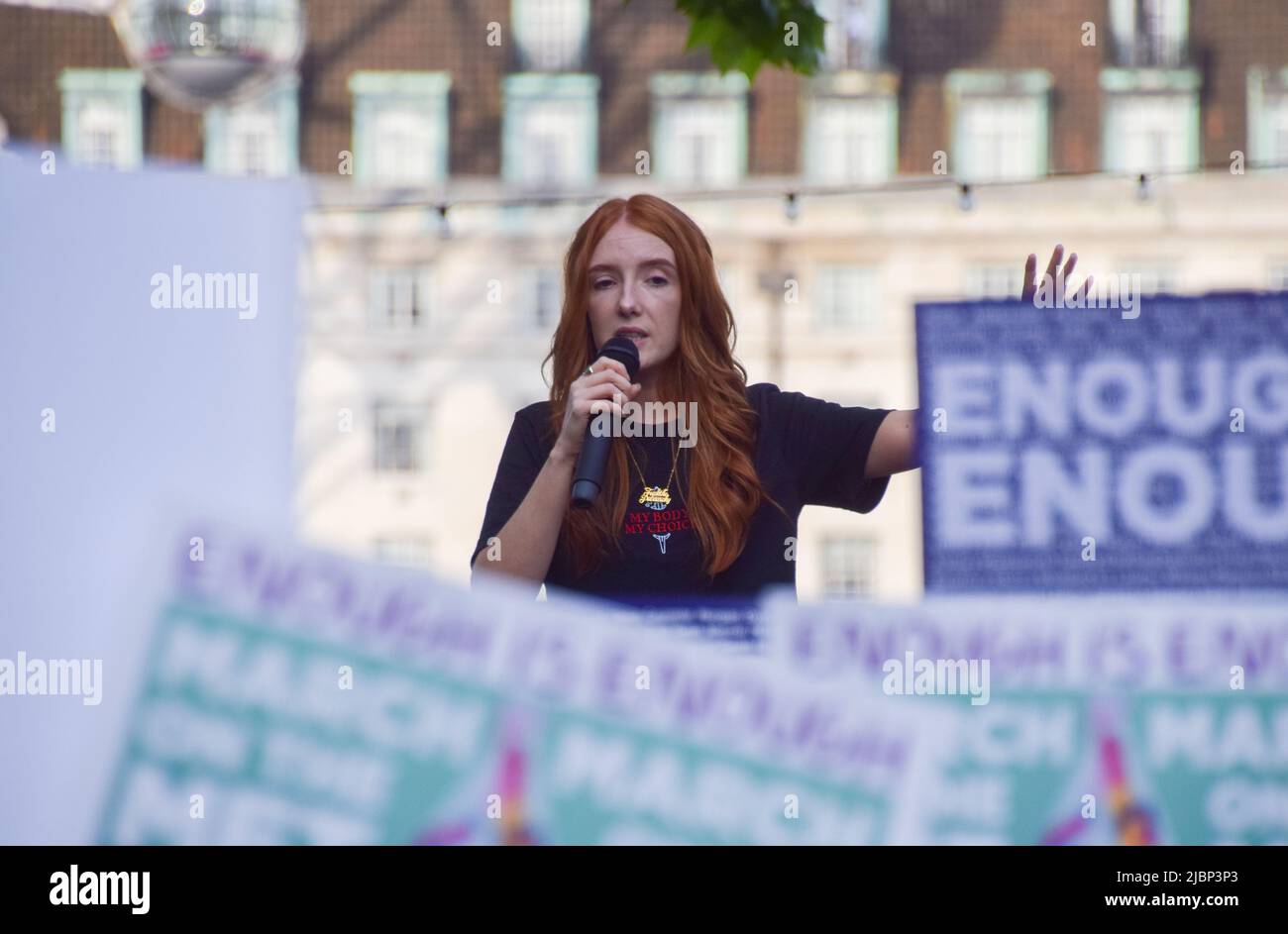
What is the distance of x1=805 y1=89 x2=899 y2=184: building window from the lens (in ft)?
15.0

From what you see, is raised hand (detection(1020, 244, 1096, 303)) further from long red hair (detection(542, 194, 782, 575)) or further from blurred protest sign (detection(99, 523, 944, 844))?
blurred protest sign (detection(99, 523, 944, 844))

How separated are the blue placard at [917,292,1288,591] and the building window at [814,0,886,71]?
2.10 feet

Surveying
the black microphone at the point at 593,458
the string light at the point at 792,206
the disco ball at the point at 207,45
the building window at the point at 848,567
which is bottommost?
the building window at the point at 848,567

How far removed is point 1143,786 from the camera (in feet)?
14.4

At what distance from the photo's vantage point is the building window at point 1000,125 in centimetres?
455

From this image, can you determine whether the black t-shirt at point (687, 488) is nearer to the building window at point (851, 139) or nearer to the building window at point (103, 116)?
the building window at point (851, 139)

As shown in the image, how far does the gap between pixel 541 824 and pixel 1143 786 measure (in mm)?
1322

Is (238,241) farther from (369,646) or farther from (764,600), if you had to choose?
(764,600)

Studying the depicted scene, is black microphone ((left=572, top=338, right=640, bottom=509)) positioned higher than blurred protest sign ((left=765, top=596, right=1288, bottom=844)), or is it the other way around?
black microphone ((left=572, top=338, right=640, bottom=509))

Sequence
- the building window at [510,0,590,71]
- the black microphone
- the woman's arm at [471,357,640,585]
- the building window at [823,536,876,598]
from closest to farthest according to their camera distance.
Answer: the black microphone → the woman's arm at [471,357,640,585] → the building window at [823,536,876,598] → the building window at [510,0,590,71]

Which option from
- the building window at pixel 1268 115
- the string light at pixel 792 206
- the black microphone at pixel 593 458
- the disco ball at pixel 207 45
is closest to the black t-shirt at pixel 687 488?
the black microphone at pixel 593 458

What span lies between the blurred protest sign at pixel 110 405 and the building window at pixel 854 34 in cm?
131

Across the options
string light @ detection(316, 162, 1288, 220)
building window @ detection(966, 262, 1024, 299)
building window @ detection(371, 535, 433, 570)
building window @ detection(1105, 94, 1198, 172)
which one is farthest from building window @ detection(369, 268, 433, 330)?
building window @ detection(1105, 94, 1198, 172)

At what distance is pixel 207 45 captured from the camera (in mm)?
4434
